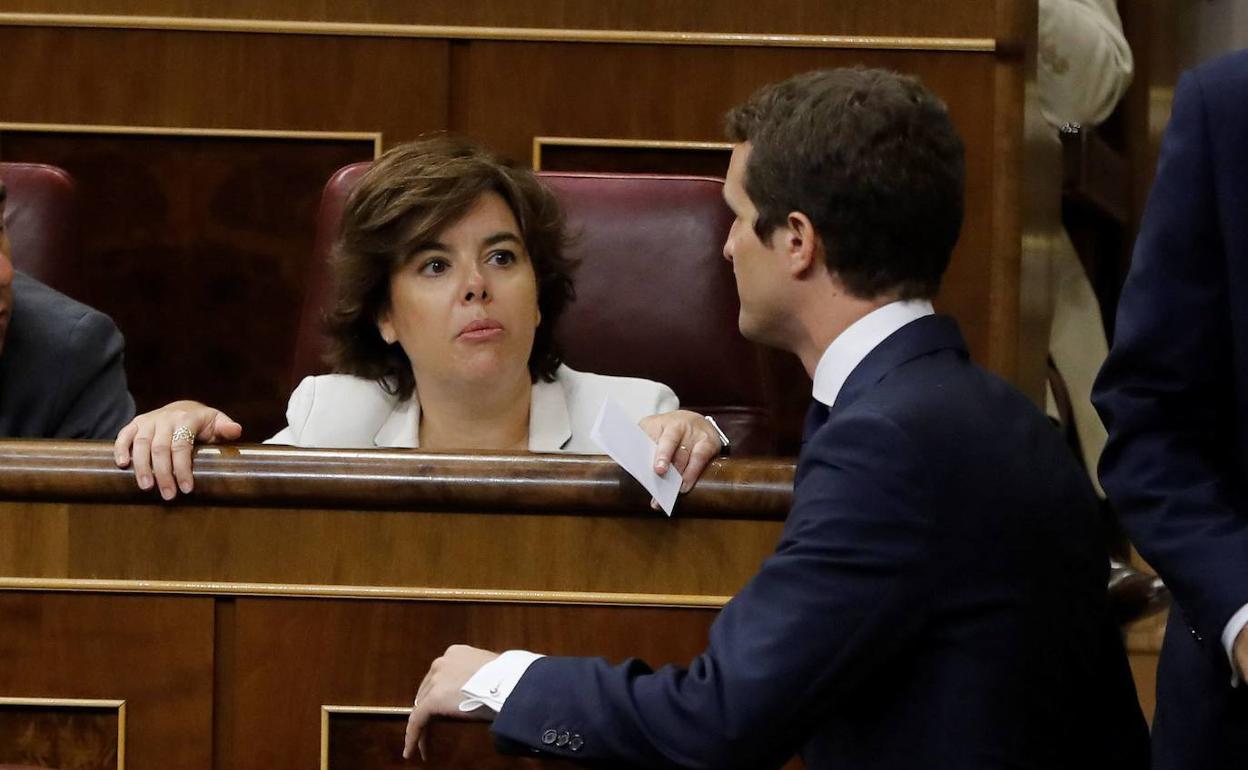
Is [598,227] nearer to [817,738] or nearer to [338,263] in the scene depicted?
[338,263]

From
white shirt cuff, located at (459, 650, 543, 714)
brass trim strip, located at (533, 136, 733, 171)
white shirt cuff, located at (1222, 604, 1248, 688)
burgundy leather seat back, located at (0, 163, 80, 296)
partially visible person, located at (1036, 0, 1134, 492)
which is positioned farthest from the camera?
partially visible person, located at (1036, 0, 1134, 492)

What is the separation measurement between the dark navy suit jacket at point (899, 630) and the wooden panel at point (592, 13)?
1.16 metres

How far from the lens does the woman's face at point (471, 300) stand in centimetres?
176

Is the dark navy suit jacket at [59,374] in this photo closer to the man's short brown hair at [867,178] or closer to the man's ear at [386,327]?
the man's ear at [386,327]

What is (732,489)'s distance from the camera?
1.28m

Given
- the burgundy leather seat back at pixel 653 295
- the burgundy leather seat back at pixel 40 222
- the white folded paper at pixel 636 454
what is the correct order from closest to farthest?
the white folded paper at pixel 636 454 → the burgundy leather seat back at pixel 653 295 → the burgundy leather seat back at pixel 40 222

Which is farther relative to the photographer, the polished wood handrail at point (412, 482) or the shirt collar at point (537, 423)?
the shirt collar at point (537, 423)

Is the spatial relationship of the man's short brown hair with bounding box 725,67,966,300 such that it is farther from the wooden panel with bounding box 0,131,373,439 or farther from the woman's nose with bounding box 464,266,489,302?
the wooden panel with bounding box 0,131,373,439

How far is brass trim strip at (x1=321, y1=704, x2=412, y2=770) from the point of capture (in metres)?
1.27

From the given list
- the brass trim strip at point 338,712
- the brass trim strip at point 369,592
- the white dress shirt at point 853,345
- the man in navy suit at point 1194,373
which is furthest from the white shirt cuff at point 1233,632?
the brass trim strip at point 338,712

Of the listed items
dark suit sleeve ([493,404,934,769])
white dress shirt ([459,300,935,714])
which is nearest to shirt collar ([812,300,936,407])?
white dress shirt ([459,300,935,714])

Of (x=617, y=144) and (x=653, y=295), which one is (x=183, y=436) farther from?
(x=617, y=144)

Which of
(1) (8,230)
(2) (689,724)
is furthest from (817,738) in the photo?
(1) (8,230)

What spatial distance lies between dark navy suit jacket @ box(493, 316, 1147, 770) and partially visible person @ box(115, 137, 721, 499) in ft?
2.24
